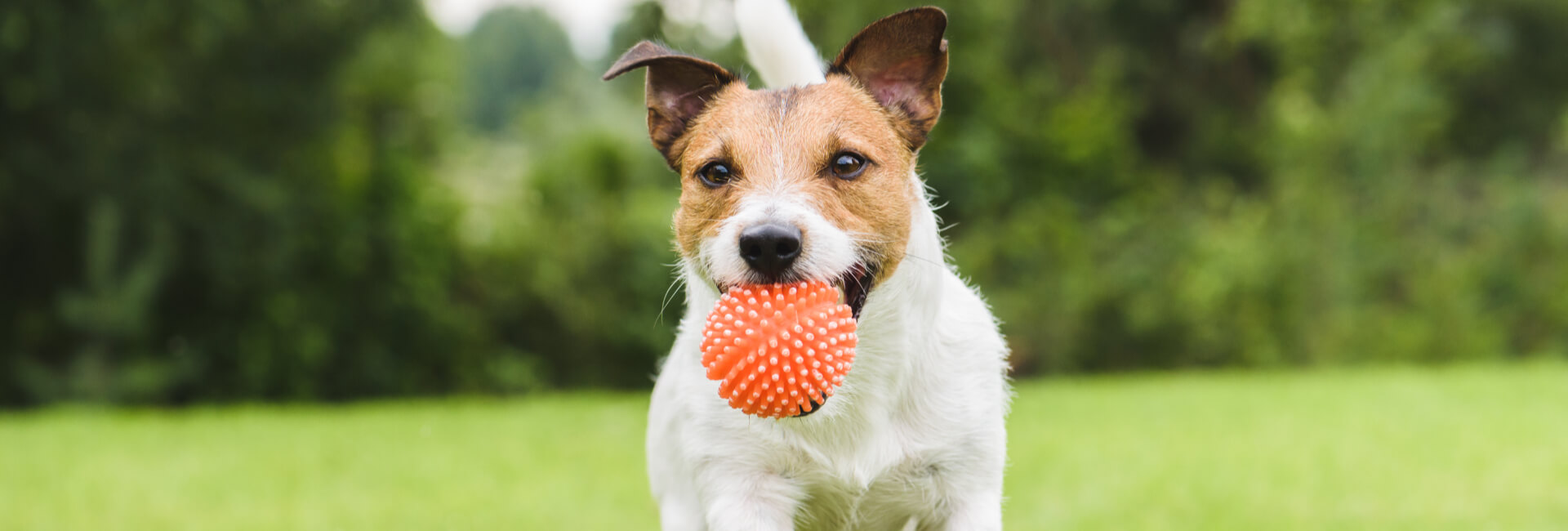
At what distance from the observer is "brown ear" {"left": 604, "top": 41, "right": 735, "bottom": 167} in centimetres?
373

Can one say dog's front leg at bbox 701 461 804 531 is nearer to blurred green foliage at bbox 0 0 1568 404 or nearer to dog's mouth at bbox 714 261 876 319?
dog's mouth at bbox 714 261 876 319

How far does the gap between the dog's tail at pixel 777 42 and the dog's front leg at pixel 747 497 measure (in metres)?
1.30

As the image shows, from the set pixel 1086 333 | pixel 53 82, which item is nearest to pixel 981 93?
pixel 1086 333

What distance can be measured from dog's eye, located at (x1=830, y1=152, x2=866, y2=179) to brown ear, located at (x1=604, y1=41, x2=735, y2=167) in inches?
20.7

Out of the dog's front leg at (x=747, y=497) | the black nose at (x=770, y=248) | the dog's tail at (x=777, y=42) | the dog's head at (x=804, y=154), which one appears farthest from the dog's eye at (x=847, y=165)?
the dog's front leg at (x=747, y=497)

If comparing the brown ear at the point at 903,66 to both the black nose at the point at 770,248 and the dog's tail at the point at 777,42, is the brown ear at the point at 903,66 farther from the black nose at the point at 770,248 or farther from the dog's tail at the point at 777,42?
the black nose at the point at 770,248

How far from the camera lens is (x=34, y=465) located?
954 cm

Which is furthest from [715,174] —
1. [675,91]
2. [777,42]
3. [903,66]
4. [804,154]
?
[777,42]

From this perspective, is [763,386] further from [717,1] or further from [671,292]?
[717,1]

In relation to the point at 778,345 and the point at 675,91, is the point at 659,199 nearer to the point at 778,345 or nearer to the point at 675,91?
the point at 675,91

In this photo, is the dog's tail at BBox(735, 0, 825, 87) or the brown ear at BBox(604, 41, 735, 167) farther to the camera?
the dog's tail at BBox(735, 0, 825, 87)

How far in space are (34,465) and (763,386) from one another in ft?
28.5

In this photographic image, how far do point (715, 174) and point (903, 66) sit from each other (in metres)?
0.65

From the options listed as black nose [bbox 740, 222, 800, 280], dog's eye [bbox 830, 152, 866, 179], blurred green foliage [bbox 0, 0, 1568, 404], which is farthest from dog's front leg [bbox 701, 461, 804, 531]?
blurred green foliage [bbox 0, 0, 1568, 404]
